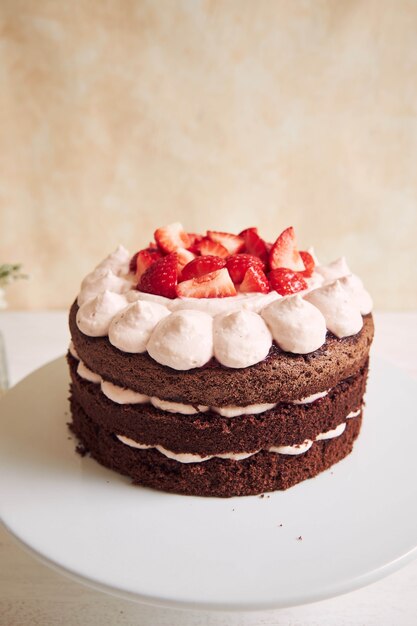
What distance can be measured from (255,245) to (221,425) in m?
0.92

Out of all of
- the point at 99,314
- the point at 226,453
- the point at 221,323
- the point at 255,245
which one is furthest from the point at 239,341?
the point at 255,245

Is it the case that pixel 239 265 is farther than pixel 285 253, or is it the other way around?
pixel 285 253

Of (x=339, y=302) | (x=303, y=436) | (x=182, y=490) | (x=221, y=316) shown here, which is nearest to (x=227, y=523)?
(x=182, y=490)

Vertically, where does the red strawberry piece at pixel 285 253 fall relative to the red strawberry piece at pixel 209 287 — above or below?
above

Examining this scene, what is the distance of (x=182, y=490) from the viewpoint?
2.26 metres

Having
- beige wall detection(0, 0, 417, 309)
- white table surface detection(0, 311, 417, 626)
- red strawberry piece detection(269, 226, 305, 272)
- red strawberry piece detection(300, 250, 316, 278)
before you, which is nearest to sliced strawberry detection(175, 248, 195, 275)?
red strawberry piece detection(269, 226, 305, 272)

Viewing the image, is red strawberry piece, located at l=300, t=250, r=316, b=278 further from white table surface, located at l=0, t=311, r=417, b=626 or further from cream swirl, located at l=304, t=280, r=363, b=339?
white table surface, located at l=0, t=311, r=417, b=626

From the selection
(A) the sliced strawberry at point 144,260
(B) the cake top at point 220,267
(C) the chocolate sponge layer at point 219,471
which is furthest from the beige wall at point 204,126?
(C) the chocolate sponge layer at point 219,471

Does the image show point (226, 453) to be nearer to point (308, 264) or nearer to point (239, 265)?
point (239, 265)

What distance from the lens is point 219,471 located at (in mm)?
2238

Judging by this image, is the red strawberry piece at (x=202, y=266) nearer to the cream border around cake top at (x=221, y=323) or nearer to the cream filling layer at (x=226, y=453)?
the cream border around cake top at (x=221, y=323)

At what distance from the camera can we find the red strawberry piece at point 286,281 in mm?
2445

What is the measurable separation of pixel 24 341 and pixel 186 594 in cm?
284

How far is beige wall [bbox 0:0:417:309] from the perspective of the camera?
403 centimetres
